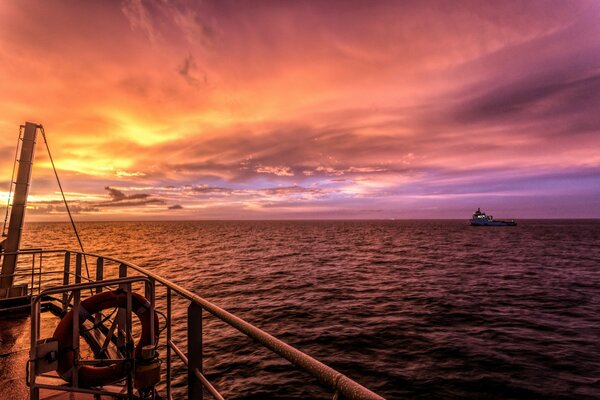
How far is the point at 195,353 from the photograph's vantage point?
2535 millimetres

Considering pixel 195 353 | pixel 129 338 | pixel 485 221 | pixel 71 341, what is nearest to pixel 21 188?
pixel 71 341

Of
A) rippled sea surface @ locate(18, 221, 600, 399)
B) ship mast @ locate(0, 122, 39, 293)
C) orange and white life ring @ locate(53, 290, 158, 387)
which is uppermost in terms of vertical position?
ship mast @ locate(0, 122, 39, 293)

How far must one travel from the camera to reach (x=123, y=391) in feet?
12.1

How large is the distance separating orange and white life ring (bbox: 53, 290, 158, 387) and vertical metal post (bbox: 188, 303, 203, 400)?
120 centimetres

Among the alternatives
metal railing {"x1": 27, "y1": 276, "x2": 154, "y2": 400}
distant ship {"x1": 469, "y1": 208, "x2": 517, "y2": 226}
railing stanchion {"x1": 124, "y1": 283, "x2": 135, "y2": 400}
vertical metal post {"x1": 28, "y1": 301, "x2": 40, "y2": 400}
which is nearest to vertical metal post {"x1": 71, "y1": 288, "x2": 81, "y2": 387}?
metal railing {"x1": 27, "y1": 276, "x2": 154, "y2": 400}

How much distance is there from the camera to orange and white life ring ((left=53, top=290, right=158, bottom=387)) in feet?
10.4

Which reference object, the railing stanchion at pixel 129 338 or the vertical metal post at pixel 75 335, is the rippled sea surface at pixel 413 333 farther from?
the vertical metal post at pixel 75 335

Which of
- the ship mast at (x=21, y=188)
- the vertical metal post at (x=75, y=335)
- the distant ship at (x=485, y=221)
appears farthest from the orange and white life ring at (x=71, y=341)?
the distant ship at (x=485, y=221)

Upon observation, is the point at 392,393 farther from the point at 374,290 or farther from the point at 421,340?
the point at 374,290

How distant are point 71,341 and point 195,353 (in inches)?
60.9

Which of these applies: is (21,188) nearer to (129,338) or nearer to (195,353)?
(129,338)

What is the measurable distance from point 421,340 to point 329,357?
12.3 feet

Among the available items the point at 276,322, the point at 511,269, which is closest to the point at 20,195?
the point at 276,322

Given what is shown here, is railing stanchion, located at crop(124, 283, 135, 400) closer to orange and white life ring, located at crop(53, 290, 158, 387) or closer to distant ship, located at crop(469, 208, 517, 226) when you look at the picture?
orange and white life ring, located at crop(53, 290, 158, 387)
